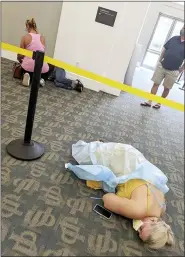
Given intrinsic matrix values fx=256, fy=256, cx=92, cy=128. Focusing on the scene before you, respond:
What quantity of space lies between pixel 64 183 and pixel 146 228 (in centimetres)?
71

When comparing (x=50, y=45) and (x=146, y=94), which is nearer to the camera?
(x=146, y=94)

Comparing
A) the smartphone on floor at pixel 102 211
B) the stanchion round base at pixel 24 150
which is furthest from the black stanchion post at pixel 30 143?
the smartphone on floor at pixel 102 211

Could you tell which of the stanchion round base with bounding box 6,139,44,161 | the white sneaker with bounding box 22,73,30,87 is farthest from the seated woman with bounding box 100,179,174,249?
the white sneaker with bounding box 22,73,30,87

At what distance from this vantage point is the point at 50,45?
182 inches

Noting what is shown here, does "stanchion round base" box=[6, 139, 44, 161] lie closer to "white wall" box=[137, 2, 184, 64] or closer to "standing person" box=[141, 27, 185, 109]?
"standing person" box=[141, 27, 185, 109]

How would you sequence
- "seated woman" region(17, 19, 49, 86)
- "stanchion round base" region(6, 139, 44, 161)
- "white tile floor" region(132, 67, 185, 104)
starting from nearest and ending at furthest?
"stanchion round base" region(6, 139, 44, 161) → "seated woman" region(17, 19, 49, 86) → "white tile floor" region(132, 67, 185, 104)

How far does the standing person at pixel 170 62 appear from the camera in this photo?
4.18 m

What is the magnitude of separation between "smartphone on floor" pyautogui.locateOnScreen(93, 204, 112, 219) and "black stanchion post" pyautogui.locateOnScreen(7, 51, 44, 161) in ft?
2.22


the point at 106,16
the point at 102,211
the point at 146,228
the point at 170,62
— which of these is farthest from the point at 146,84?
the point at 146,228

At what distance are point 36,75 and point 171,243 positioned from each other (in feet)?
5.03

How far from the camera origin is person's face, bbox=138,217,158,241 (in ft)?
5.45

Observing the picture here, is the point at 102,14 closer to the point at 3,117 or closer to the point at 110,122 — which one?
the point at 110,122

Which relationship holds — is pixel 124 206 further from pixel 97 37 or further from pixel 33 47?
pixel 97 37

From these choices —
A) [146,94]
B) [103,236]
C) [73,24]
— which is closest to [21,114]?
[146,94]
